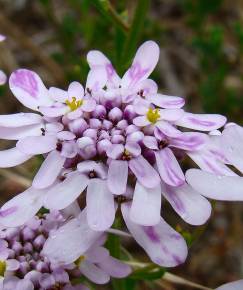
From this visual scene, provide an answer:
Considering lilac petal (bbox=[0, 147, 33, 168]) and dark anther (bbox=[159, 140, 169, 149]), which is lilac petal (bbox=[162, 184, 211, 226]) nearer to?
dark anther (bbox=[159, 140, 169, 149])

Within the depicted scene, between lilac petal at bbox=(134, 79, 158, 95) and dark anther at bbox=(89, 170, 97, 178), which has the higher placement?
lilac petal at bbox=(134, 79, 158, 95)

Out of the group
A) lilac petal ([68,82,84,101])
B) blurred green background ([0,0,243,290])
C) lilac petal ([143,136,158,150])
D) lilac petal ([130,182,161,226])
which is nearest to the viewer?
lilac petal ([130,182,161,226])

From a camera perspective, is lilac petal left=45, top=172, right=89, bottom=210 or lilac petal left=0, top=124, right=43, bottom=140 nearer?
lilac petal left=45, top=172, right=89, bottom=210

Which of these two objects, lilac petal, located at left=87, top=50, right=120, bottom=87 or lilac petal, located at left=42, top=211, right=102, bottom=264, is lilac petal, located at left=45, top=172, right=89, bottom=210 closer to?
lilac petal, located at left=42, top=211, right=102, bottom=264

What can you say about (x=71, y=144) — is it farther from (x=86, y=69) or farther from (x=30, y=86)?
(x=86, y=69)

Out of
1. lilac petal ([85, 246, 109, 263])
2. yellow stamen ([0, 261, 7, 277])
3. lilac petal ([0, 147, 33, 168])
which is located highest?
lilac petal ([0, 147, 33, 168])

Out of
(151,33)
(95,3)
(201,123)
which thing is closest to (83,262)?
(201,123)

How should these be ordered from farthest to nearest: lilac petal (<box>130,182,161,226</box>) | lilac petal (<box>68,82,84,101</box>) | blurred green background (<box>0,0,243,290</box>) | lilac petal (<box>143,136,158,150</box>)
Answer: blurred green background (<box>0,0,243,290</box>)
lilac petal (<box>68,82,84,101</box>)
lilac petal (<box>143,136,158,150</box>)
lilac petal (<box>130,182,161,226</box>)

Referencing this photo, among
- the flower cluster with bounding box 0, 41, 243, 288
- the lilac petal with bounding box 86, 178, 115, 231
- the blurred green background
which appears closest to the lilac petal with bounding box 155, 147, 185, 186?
the flower cluster with bounding box 0, 41, 243, 288

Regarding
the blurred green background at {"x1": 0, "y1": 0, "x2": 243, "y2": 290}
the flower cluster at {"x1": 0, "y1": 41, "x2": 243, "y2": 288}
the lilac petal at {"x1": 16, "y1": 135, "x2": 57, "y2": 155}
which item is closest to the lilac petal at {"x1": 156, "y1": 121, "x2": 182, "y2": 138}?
the flower cluster at {"x1": 0, "y1": 41, "x2": 243, "y2": 288}
